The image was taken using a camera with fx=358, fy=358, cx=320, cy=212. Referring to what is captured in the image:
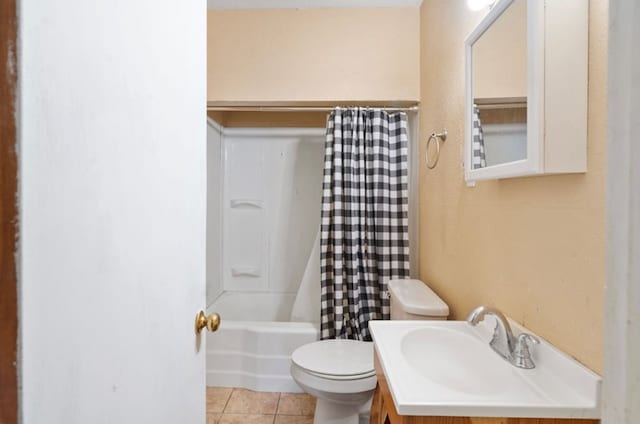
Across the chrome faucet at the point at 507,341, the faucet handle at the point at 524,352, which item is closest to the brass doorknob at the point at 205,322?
the chrome faucet at the point at 507,341

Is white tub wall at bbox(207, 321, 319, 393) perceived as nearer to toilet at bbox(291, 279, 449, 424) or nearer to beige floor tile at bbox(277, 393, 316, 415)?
beige floor tile at bbox(277, 393, 316, 415)

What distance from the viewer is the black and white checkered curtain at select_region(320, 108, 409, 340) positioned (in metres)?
2.11

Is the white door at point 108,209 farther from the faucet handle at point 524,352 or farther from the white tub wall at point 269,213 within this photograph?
the white tub wall at point 269,213

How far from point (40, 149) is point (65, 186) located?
6cm

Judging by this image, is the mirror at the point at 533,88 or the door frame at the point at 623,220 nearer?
the door frame at the point at 623,220

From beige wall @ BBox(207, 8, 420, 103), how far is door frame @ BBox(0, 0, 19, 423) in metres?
1.90

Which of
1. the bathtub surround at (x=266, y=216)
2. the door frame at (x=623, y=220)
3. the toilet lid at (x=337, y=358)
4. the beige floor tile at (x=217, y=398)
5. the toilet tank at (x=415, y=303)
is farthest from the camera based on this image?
the bathtub surround at (x=266, y=216)

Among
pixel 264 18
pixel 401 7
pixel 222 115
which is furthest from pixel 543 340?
pixel 222 115

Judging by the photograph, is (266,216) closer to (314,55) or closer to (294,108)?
(294,108)

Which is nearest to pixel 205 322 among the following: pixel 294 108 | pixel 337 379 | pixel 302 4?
pixel 337 379

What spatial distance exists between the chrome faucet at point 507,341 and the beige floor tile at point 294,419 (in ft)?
4.16

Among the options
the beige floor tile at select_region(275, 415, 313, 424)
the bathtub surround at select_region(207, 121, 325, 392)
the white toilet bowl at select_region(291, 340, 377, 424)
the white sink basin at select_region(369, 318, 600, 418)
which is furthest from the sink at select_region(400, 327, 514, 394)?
the bathtub surround at select_region(207, 121, 325, 392)

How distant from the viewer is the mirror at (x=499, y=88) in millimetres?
996

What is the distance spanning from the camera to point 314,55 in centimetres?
216
